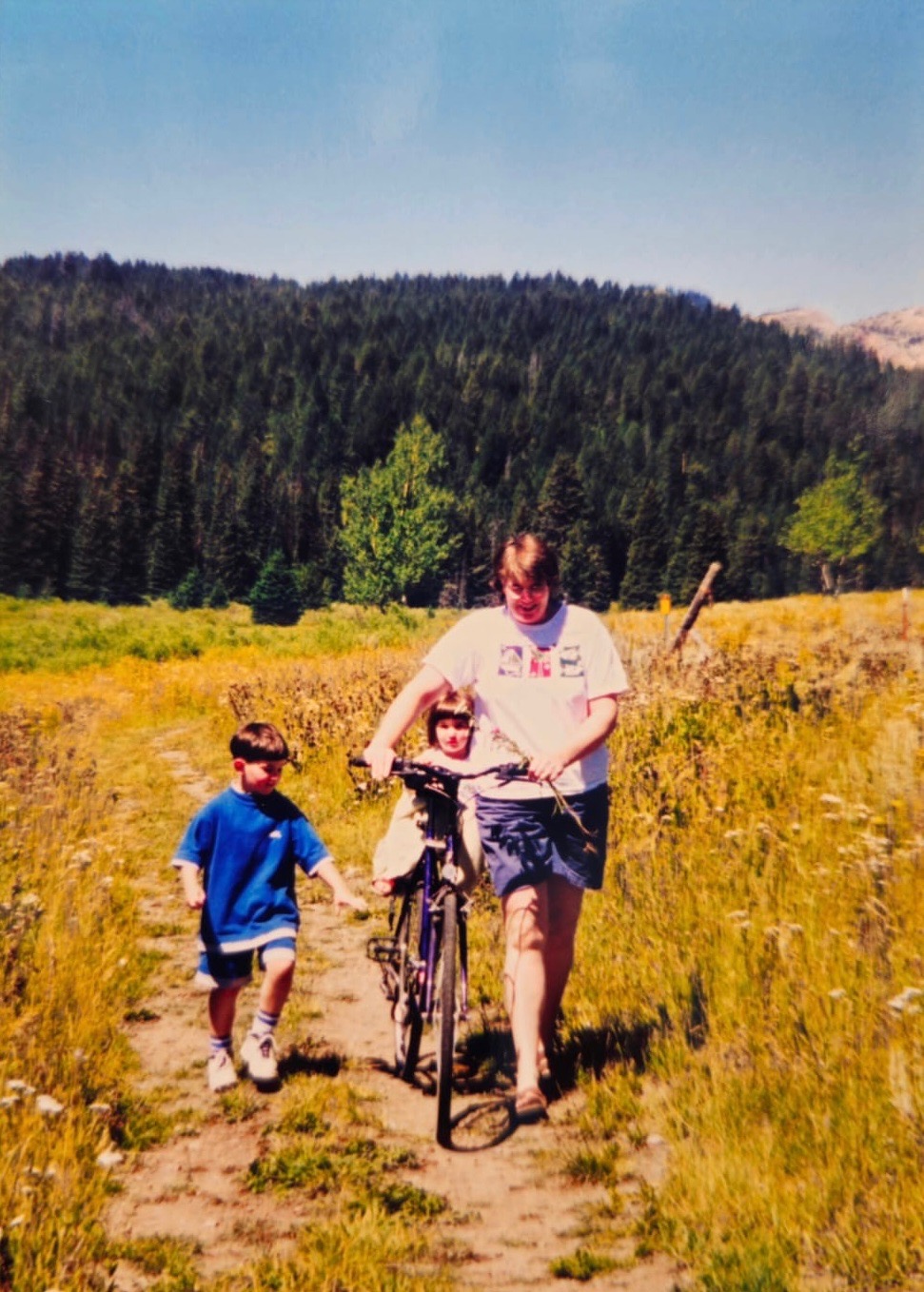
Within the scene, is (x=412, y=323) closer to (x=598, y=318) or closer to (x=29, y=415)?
(x=598, y=318)

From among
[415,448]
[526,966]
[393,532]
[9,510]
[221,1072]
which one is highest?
[415,448]

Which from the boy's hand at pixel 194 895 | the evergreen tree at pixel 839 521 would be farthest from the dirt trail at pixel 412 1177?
the evergreen tree at pixel 839 521

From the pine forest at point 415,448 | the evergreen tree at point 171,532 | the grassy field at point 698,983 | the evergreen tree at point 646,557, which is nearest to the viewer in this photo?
the grassy field at point 698,983

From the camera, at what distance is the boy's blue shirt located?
12.6ft

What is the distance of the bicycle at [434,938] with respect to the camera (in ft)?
11.2

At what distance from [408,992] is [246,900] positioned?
88 centimetres

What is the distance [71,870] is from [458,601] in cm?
7017

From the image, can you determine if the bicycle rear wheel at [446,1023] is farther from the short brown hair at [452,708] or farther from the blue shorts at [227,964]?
the short brown hair at [452,708]

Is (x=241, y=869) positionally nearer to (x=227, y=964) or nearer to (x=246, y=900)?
(x=246, y=900)

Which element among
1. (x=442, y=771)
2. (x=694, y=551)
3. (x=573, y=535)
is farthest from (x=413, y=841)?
(x=573, y=535)

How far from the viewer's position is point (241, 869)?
154 inches

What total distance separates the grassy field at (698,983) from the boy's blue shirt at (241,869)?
2.49 ft

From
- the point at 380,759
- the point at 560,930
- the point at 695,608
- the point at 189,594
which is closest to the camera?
the point at 380,759

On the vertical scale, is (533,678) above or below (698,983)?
above
